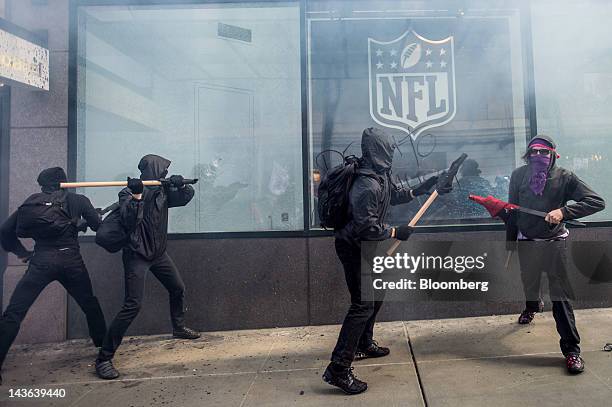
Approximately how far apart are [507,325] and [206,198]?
2.89 m

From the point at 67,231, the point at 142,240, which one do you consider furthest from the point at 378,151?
the point at 67,231

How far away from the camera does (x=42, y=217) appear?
2.74 metres

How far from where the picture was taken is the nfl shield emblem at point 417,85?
3.80m

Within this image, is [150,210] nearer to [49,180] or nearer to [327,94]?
[49,180]

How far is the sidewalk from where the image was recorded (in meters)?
2.27

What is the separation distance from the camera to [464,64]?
12.5ft

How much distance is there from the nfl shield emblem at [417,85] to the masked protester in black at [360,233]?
5.06 feet

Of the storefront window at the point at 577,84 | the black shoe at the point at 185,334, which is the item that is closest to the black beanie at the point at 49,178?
the black shoe at the point at 185,334

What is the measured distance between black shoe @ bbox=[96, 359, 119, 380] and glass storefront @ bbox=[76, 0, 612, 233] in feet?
4.36

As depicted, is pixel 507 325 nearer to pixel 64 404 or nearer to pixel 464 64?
pixel 464 64

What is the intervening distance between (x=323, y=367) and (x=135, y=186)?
5.89 ft

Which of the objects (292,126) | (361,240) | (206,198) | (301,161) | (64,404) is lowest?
(64,404)

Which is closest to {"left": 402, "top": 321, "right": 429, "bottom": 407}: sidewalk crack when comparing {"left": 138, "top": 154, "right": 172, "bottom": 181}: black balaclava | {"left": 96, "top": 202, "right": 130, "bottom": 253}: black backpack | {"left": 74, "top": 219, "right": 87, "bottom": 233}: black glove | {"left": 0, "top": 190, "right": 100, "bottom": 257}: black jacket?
{"left": 96, "top": 202, "right": 130, "bottom": 253}: black backpack

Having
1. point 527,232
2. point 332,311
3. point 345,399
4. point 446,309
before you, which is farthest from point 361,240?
point 446,309
